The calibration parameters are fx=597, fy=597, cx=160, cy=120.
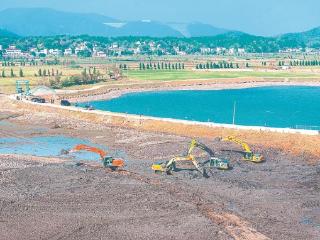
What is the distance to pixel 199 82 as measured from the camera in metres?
118

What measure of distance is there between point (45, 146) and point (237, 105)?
43.4m

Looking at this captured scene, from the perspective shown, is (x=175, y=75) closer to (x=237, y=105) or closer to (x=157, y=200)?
(x=237, y=105)

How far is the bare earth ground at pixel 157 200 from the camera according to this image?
91.9ft

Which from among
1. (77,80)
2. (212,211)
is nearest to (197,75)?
(77,80)

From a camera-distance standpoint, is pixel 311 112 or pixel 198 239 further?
pixel 311 112

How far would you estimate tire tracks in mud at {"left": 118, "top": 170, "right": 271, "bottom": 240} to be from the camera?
90.0ft

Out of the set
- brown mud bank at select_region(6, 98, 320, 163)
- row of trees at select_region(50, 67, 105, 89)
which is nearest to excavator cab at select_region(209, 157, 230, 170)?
brown mud bank at select_region(6, 98, 320, 163)

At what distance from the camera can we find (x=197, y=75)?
131500 millimetres

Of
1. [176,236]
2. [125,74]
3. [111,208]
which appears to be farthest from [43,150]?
[125,74]

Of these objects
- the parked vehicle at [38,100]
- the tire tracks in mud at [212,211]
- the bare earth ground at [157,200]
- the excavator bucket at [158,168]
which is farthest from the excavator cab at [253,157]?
the parked vehicle at [38,100]

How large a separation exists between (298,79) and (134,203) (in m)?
99.9

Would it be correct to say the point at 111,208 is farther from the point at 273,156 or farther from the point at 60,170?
the point at 273,156

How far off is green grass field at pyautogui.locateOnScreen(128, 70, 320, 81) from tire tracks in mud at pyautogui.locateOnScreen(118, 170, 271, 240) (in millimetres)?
86328

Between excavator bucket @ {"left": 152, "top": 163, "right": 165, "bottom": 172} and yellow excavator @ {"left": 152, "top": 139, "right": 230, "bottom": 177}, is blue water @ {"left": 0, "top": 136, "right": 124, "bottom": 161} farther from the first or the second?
yellow excavator @ {"left": 152, "top": 139, "right": 230, "bottom": 177}
